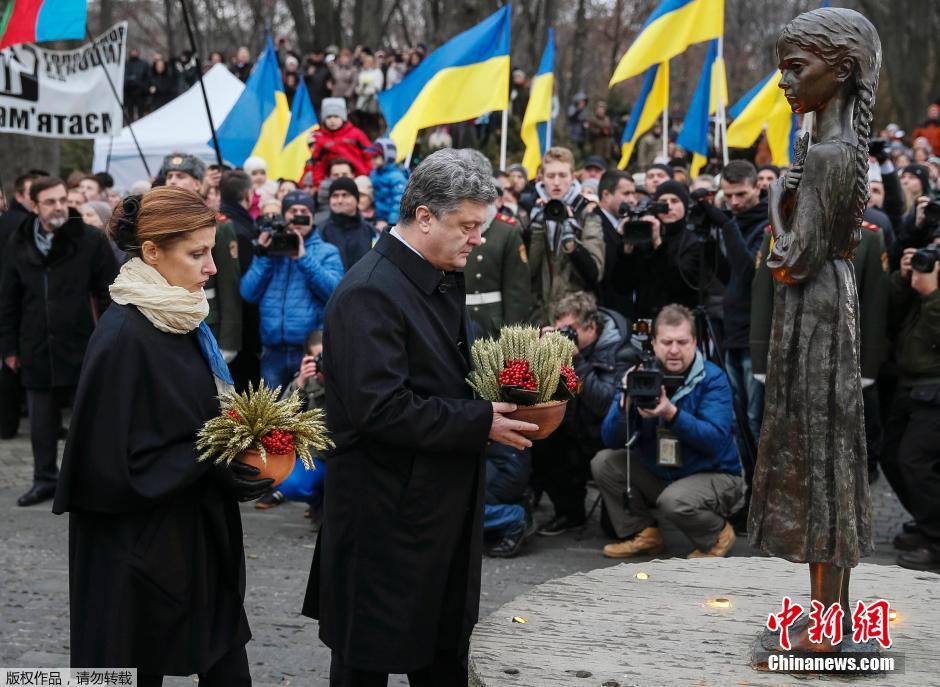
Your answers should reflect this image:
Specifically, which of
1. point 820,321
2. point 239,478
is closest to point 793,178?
point 820,321

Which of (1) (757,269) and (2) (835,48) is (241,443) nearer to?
(2) (835,48)

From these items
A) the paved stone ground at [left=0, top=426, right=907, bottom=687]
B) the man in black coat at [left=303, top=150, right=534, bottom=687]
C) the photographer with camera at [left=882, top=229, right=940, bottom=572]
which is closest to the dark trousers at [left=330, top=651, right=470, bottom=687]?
the man in black coat at [left=303, top=150, right=534, bottom=687]

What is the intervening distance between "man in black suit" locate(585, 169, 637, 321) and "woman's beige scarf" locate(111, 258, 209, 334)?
17.1ft

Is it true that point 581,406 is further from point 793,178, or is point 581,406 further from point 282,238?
point 793,178

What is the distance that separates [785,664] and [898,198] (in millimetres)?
6987

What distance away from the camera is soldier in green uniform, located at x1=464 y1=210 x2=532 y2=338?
8.18 m

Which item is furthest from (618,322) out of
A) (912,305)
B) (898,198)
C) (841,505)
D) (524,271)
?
(841,505)

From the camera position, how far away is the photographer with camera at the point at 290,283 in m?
8.19

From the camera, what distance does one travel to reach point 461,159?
3629 mm

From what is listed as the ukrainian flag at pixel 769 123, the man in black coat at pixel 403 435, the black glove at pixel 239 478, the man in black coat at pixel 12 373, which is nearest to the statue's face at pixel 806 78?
the man in black coat at pixel 403 435

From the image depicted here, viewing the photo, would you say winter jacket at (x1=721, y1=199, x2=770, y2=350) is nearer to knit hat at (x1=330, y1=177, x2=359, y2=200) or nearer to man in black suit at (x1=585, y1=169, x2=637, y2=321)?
man in black suit at (x1=585, y1=169, x2=637, y2=321)

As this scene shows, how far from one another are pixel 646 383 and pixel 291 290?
9.88ft

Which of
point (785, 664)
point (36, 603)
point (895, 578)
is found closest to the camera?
point (785, 664)

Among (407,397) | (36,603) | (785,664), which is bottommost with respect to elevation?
(36,603)
